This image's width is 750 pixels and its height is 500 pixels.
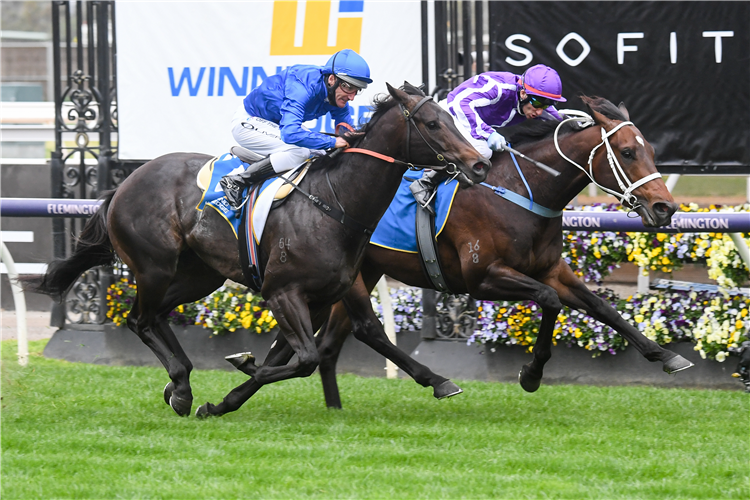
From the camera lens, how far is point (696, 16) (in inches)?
256

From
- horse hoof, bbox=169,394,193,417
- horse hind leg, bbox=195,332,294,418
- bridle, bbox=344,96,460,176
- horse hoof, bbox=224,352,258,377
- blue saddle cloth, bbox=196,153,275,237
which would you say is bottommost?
horse hoof, bbox=169,394,193,417

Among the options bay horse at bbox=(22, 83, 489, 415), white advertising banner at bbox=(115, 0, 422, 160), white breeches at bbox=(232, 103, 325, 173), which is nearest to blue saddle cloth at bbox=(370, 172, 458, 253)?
bay horse at bbox=(22, 83, 489, 415)

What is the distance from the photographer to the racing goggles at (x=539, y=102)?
17.8ft

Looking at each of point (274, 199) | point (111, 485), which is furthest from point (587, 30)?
point (111, 485)

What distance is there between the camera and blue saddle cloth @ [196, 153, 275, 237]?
17.5 ft

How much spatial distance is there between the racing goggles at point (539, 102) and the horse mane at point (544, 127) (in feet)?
0.29

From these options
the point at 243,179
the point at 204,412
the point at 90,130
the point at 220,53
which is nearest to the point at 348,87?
the point at 243,179

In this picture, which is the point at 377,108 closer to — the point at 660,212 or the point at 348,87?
the point at 348,87

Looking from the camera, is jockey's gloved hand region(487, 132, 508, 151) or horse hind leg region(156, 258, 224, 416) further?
horse hind leg region(156, 258, 224, 416)

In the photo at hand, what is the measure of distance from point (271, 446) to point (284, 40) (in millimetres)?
3615

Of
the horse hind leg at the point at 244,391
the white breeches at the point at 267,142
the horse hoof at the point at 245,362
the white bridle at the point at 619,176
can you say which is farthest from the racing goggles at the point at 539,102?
the horse hoof at the point at 245,362

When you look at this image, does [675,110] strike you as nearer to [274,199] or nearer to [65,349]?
[274,199]

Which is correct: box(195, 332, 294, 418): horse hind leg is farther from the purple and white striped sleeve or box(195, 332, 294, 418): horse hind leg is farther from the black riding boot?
the purple and white striped sleeve

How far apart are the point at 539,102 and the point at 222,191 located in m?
1.82
